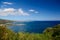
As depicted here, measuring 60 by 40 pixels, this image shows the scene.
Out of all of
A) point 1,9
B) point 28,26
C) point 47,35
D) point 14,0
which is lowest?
point 47,35

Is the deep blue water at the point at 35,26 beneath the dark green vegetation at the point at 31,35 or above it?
above

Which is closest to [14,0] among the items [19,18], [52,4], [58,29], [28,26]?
[19,18]

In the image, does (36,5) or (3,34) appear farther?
(36,5)

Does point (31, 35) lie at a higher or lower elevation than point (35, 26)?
lower

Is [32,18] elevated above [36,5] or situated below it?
below

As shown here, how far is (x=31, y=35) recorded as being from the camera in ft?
8.21

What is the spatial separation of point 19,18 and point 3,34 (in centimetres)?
39

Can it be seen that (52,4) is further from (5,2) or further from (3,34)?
(3,34)

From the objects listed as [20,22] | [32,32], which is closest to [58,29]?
[32,32]

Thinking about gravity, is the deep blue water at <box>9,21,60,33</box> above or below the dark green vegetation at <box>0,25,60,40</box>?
above

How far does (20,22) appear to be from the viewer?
251 centimetres

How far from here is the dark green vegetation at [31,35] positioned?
243cm

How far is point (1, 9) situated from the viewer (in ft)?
8.17

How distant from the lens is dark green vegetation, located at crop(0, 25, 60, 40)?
2428 millimetres
